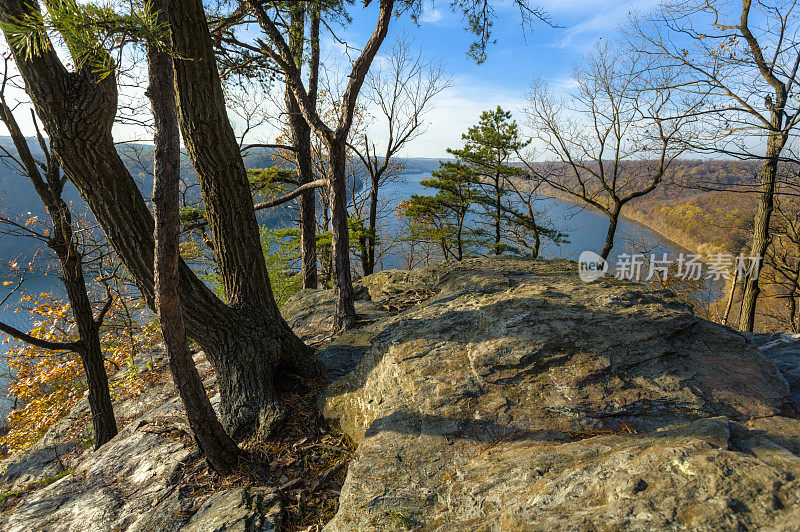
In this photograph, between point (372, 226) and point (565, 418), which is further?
point (372, 226)

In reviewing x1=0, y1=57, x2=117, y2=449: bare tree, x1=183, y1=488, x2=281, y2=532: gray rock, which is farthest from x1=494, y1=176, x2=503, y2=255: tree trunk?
x1=183, y1=488, x2=281, y2=532: gray rock

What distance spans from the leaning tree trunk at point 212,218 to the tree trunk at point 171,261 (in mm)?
464

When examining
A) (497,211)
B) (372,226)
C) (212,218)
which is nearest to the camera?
(212,218)

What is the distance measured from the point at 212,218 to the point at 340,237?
5.46 feet

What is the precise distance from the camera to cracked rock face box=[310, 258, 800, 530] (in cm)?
119

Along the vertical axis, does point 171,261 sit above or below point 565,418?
above

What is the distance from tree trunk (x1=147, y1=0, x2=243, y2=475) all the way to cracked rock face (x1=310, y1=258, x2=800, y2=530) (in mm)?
882

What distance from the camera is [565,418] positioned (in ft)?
7.44

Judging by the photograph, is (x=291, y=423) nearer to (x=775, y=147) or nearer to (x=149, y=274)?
(x=149, y=274)

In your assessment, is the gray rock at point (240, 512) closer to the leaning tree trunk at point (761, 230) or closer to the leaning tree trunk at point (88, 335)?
the leaning tree trunk at point (88, 335)

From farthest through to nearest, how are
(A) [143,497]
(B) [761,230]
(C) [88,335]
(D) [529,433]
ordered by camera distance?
(B) [761,230]
(C) [88,335]
(A) [143,497]
(D) [529,433]

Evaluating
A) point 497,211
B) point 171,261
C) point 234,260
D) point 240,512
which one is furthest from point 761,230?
point 171,261

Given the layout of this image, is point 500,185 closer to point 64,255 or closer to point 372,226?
point 372,226

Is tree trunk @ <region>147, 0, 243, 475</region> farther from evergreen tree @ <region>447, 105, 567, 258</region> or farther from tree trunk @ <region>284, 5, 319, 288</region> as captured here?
evergreen tree @ <region>447, 105, 567, 258</region>
